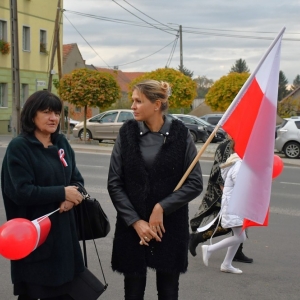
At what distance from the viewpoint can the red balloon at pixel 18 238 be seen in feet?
11.6

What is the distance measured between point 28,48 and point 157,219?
3886cm

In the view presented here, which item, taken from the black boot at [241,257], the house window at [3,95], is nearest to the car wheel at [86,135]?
the house window at [3,95]

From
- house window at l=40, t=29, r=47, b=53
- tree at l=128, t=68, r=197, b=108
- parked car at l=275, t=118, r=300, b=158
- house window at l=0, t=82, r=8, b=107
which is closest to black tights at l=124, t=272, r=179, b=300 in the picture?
parked car at l=275, t=118, r=300, b=158

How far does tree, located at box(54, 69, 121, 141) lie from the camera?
89.0 feet

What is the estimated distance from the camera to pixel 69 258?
12.6 feet

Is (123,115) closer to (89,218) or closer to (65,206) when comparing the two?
(89,218)

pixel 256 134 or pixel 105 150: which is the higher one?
pixel 256 134

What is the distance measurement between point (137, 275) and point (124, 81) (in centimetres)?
9444

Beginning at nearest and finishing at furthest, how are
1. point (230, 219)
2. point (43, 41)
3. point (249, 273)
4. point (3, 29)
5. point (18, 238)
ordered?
point (18, 238)
point (230, 219)
point (249, 273)
point (3, 29)
point (43, 41)

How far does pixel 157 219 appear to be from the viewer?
12.5 feet

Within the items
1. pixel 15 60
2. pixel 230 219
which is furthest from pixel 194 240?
pixel 15 60

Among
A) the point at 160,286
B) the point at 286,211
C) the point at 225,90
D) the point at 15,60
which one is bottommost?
the point at 286,211

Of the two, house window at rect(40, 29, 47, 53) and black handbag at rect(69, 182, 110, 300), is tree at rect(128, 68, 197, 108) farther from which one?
black handbag at rect(69, 182, 110, 300)

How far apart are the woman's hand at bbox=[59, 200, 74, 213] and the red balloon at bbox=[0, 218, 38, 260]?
25 cm
